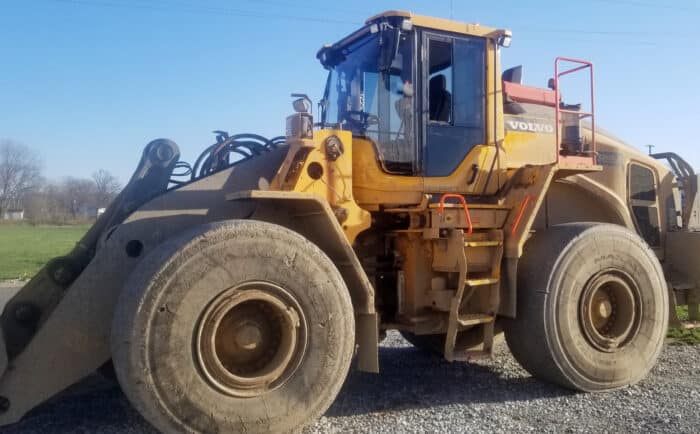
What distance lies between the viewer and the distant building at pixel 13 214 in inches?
2815

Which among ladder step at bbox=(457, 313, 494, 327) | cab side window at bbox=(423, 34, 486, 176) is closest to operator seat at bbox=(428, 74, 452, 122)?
cab side window at bbox=(423, 34, 486, 176)

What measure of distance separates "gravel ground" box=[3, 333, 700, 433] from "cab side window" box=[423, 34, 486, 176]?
2.07 meters

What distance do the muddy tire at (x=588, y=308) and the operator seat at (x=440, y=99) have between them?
1.48 metres

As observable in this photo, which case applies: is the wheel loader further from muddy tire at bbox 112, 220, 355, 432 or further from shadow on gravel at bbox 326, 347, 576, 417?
shadow on gravel at bbox 326, 347, 576, 417

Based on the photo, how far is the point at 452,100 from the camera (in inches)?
234

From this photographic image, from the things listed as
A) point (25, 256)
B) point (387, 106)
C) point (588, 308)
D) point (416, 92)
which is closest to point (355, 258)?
point (387, 106)

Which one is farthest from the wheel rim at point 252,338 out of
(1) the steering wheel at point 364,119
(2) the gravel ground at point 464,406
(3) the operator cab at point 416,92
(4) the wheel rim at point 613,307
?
(4) the wheel rim at point 613,307

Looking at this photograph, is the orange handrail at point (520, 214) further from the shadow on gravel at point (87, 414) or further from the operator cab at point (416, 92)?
the shadow on gravel at point (87, 414)

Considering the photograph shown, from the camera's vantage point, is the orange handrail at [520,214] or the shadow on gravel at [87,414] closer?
the shadow on gravel at [87,414]

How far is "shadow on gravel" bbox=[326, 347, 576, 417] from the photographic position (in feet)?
17.8

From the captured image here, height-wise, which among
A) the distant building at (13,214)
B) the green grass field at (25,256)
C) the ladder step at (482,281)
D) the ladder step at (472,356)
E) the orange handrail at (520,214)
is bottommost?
the green grass field at (25,256)

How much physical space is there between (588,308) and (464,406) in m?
1.54

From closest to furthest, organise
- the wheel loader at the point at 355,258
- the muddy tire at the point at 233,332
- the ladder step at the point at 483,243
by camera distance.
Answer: the muddy tire at the point at 233,332, the wheel loader at the point at 355,258, the ladder step at the point at 483,243

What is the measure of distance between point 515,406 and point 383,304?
150cm
